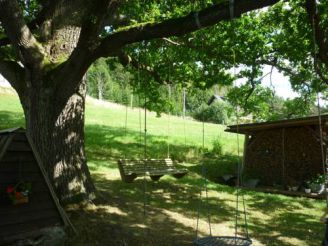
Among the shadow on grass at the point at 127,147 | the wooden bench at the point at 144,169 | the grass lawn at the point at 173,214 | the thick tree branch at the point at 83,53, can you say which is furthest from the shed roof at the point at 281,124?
the thick tree branch at the point at 83,53

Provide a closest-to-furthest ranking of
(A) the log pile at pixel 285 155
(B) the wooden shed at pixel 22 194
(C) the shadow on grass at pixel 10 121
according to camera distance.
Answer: (B) the wooden shed at pixel 22 194
(A) the log pile at pixel 285 155
(C) the shadow on grass at pixel 10 121

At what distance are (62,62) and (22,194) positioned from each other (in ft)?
8.47

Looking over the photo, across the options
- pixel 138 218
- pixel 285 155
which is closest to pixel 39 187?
Result: pixel 138 218

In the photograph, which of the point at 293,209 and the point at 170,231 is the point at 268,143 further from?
the point at 170,231

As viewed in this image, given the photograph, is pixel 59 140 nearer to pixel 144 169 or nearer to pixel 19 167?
pixel 19 167

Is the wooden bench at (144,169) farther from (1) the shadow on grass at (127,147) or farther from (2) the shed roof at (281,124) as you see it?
(1) the shadow on grass at (127,147)

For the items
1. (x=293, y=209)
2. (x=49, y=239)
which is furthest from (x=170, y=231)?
(x=293, y=209)

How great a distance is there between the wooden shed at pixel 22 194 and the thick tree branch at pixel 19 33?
5.20 ft

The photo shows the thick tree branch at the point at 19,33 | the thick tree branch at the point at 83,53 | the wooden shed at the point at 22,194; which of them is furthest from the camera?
the thick tree branch at the point at 83,53

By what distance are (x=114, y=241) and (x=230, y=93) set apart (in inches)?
406

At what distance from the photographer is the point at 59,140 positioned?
24.0ft

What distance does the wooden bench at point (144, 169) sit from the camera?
34.3 ft

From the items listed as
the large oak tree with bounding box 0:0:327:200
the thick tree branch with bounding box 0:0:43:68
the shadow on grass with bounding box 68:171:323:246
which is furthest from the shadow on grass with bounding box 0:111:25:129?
the thick tree branch with bounding box 0:0:43:68

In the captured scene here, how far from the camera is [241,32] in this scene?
41.3 feet
